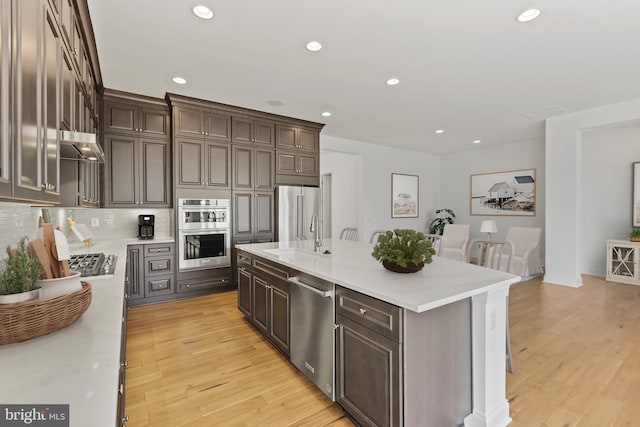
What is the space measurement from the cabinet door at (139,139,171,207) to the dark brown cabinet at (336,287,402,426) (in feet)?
10.9

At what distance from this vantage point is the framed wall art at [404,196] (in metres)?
7.12

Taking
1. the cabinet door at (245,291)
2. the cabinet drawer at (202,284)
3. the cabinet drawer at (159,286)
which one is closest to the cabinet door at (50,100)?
the cabinet door at (245,291)

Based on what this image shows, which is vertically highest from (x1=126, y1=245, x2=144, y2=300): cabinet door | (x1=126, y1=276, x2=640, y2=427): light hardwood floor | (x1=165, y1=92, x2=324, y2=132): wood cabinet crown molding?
(x1=165, y1=92, x2=324, y2=132): wood cabinet crown molding

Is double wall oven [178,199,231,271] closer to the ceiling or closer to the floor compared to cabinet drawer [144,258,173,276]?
closer to the ceiling

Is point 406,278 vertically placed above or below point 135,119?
below

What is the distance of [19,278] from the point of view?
1031 mm

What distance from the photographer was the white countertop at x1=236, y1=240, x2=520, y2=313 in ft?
4.68

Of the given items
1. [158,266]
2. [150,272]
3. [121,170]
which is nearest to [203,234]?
[158,266]

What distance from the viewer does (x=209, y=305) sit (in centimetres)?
383

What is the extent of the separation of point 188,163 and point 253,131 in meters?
1.08

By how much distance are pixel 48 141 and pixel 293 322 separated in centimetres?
178

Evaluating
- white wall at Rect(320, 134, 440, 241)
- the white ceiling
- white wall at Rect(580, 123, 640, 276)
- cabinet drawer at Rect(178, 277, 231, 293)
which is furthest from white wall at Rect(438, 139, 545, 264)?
cabinet drawer at Rect(178, 277, 231, 293)

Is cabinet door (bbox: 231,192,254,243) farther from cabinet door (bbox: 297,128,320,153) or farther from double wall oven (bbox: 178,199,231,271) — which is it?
cabinet door (bbox: 297,128,320,153)

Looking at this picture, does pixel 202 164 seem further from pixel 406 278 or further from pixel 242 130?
pixel 406 278
